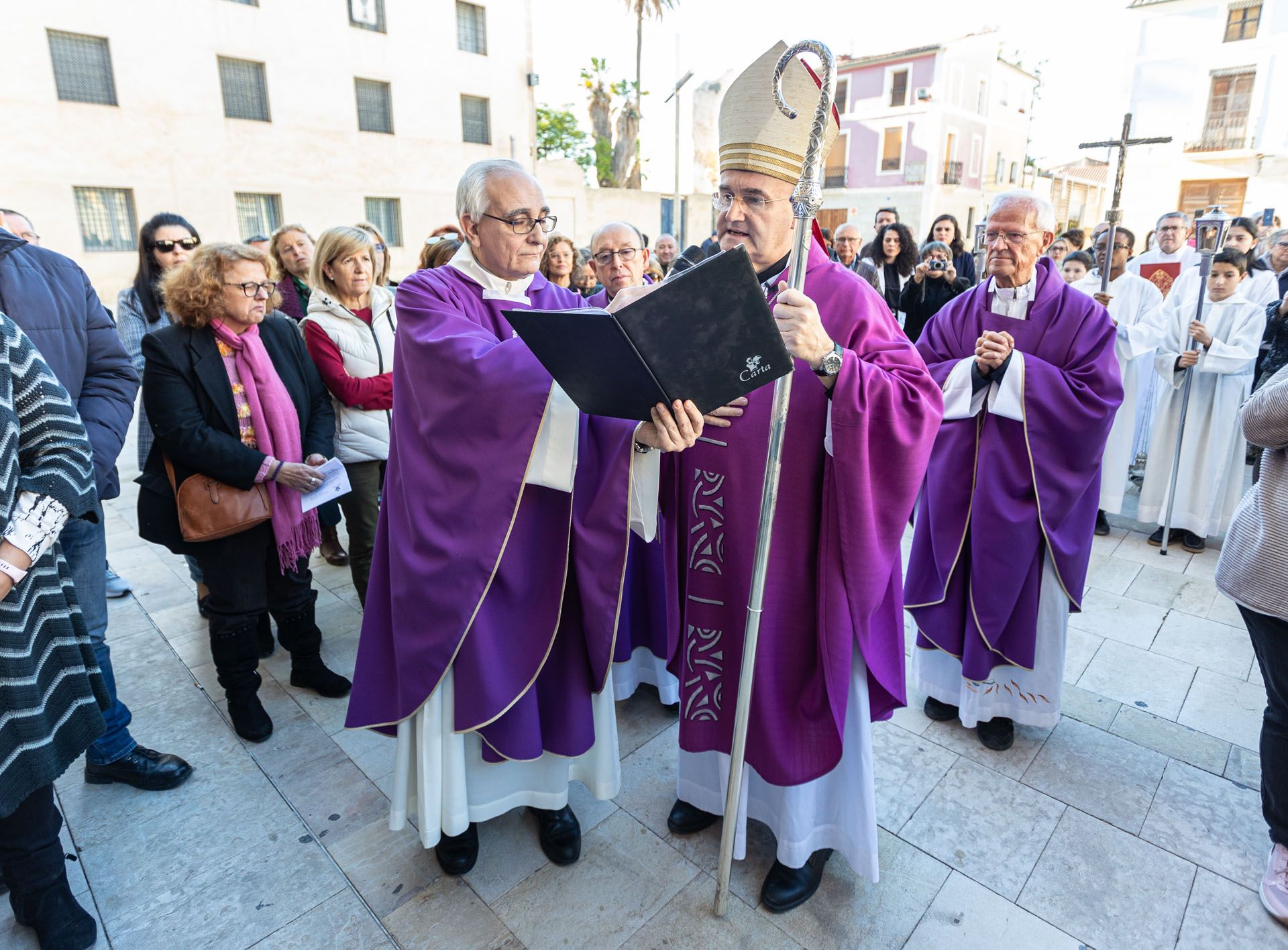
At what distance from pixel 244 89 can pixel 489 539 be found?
18.8 meters

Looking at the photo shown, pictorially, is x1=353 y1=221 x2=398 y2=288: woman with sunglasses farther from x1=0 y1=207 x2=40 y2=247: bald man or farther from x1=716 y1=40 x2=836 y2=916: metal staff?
x1=716 y1=40 x2=836 y2=916: metal staff

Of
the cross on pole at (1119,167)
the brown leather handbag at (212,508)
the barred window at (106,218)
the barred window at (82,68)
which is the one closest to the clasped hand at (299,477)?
the brown leather handbag at (212,508)

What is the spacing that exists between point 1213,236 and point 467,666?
533 centimetres

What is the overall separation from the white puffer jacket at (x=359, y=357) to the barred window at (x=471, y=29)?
19.3 m

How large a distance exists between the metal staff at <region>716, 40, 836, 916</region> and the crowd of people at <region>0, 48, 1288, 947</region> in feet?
0.43

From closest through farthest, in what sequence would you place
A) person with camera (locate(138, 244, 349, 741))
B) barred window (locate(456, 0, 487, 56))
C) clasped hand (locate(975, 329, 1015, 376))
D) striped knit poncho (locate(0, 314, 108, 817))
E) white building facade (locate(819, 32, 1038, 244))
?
striped knit poncho (locate(0, 314, 108, 817)), clasped hand (locate(975, 329, 1015, 376)), person with camera (locate(138, 244, 349, 741)), barred window (locate(456, 0, 487, 56)), white building facade (locate(819, 32, 1038, 244))

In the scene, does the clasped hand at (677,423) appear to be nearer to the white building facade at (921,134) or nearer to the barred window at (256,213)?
the barred window at (256,213)

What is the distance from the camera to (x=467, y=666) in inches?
87.4

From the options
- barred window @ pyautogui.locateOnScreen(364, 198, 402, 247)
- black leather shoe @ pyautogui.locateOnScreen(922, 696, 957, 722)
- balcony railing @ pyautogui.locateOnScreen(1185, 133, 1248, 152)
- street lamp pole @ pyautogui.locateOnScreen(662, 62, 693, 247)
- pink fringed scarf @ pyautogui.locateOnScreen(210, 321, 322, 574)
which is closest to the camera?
pink fringed scarf @ pyautogui.locateOnScreen(210, 321, 322, 574)

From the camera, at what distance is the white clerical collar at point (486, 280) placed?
2.32m

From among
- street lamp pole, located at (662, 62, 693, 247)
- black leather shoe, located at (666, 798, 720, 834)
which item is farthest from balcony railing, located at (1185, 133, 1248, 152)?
black leather shoe, located at (666, 798, 720, 834)

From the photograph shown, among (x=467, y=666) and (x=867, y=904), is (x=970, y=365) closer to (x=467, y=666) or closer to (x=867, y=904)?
(x=867, y=904)

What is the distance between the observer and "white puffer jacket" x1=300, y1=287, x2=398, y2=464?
368 centimetres

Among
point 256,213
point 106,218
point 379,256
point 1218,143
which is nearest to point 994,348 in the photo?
point 379,256
